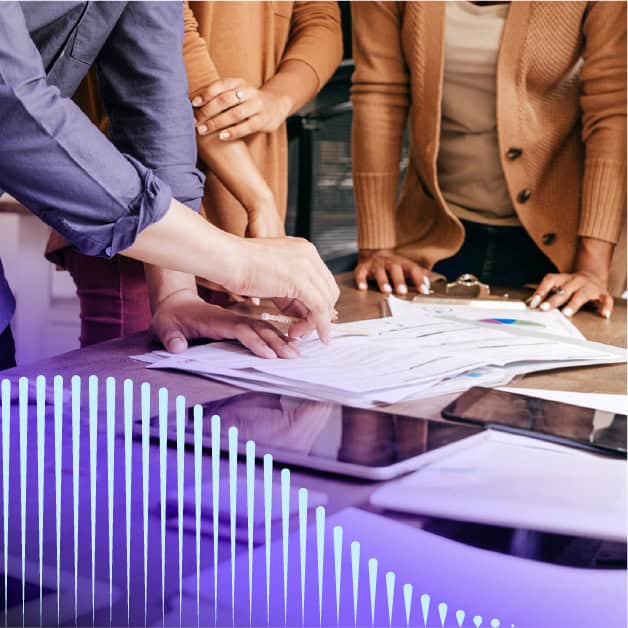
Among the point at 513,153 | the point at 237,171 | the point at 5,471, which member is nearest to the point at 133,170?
the point at 5,471

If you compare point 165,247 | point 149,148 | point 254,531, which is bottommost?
point 254,531

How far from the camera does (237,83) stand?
1.35 metres

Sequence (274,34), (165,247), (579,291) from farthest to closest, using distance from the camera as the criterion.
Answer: (274,34) → (579,291) → (165,247)

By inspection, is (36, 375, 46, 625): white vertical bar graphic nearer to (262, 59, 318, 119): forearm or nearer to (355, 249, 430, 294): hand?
(355, 249, 430, 294): hand

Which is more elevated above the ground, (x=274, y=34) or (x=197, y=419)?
(x=274, y=34)

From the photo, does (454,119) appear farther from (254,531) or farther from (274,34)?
(254,531)

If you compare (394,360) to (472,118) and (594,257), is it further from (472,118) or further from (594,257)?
(472,118)

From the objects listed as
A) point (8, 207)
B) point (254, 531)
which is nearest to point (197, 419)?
point (254, 531)

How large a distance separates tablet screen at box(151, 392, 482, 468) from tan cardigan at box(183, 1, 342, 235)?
79 cm

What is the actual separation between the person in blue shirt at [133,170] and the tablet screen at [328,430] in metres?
0.15

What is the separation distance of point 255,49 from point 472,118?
1.50 feet

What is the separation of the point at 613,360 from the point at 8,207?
2.50m

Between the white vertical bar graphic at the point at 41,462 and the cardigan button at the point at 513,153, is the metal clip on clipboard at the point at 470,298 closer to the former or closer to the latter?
the cardigan button at the point at 513,153

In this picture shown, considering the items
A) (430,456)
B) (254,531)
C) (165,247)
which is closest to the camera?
(254,531)
